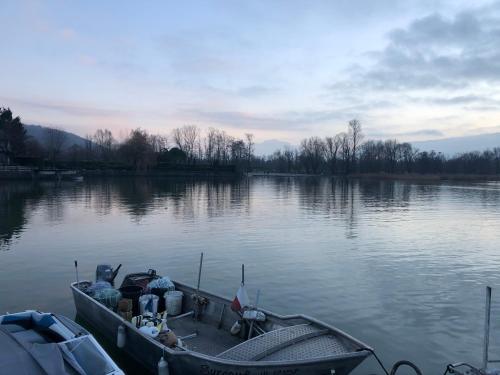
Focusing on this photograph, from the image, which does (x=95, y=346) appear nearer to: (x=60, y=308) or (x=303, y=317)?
(x=303, y=317)

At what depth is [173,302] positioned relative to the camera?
10359 mm

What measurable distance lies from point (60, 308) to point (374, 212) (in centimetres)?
2754

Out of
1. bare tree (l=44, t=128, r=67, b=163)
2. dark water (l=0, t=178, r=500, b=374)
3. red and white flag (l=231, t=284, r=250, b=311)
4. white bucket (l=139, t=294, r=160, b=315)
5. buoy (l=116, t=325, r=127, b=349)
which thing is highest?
bare tree (l=44, t=128, r=67, b=163)

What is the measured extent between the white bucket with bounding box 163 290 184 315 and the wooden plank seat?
132 inches

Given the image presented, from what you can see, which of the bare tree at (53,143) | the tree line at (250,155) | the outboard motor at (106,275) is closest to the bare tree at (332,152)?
the tree line at (250,155)

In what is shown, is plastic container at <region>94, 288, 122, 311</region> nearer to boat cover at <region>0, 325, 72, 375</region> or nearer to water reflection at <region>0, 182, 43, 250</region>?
boat cover at <region>0, 325, 72, 375</region>

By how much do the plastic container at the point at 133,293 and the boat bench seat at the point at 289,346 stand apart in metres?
3.70

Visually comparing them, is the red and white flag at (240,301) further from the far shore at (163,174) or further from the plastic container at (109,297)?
the far shore at (163,174)

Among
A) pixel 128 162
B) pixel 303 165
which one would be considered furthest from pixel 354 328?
pixel 303 165

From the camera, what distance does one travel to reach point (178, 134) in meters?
154

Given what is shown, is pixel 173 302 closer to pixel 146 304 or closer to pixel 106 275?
pixel 146 304

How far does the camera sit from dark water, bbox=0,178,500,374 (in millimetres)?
10828

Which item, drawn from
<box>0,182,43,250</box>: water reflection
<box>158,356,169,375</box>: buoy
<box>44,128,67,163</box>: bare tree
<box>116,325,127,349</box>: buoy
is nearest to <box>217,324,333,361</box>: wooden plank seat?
<box>158,356,169,375</box>: buoy

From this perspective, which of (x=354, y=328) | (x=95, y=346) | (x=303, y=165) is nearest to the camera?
(x=95, y=346)
